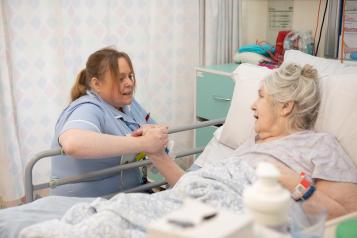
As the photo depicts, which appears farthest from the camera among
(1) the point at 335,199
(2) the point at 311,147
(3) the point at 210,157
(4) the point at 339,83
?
(3) the point at 210,157

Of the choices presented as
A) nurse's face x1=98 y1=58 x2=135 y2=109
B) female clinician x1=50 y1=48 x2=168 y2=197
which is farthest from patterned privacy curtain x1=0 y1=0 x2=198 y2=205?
nurse's face x1=98 y1=58 x2=135 y2=109

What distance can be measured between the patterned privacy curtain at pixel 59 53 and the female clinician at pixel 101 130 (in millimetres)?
912

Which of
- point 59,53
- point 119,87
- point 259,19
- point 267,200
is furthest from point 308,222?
point 259,19

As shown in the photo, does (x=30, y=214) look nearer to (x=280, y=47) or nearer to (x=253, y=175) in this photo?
(x=253, y=175)

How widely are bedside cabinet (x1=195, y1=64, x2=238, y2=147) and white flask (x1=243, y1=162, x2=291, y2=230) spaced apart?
6.74ft

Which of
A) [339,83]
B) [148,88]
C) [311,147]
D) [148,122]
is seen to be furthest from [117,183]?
[148,88]

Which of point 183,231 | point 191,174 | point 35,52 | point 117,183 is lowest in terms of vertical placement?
point 117,183

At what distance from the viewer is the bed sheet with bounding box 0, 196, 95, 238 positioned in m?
1.32

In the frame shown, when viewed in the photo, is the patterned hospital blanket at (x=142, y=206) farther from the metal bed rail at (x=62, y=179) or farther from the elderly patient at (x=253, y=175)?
the metal bed rail at (x=62, y=179)

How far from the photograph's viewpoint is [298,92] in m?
1.59

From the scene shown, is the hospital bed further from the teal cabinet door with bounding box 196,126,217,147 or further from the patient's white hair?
the teal cabinet door with bounding box 196,126,217,147

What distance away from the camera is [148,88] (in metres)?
3.18

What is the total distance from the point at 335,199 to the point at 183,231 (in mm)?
880

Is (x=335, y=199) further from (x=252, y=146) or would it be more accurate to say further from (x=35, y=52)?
(x=35, y=52)
